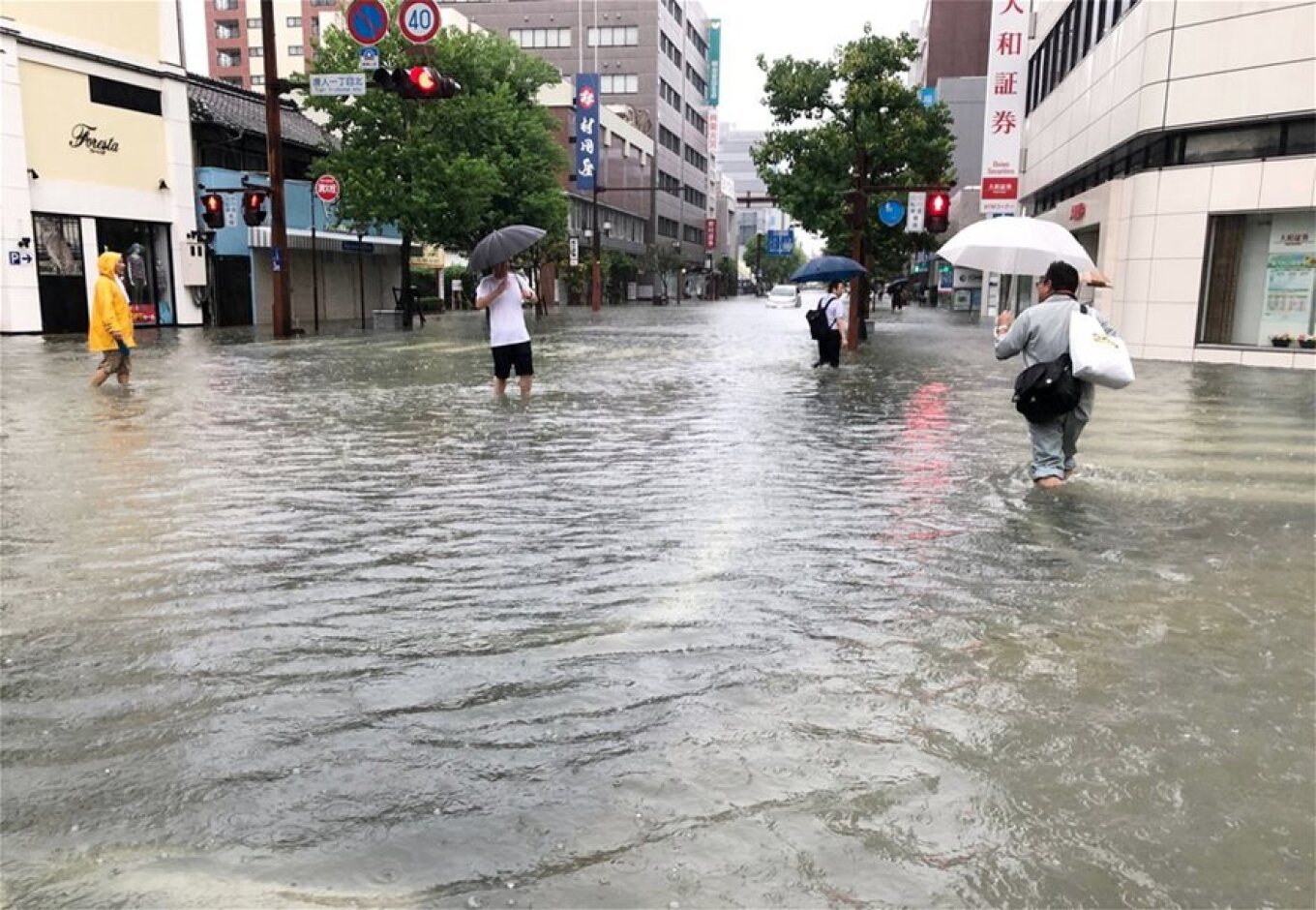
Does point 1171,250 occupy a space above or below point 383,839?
above

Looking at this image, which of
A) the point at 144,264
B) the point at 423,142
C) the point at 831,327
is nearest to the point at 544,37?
the point at 423,142

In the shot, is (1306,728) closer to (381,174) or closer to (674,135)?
(381,174)

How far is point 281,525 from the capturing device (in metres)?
6.29

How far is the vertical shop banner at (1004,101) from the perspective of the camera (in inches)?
1054

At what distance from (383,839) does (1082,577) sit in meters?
3.86

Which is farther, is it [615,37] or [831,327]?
[615,37]

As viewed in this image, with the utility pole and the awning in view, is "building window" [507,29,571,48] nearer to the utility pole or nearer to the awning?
the awning

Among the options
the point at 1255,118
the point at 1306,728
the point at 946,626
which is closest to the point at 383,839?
the point at 946,626

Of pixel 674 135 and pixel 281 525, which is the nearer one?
pixel 281 525

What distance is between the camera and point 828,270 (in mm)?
18016

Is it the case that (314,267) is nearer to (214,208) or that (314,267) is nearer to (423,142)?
(423,142)

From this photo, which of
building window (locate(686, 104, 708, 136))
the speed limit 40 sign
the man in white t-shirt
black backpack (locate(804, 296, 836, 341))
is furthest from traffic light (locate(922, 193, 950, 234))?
building window (locate(686, 104, 708, 136))

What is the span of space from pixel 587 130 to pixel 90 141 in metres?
36.2

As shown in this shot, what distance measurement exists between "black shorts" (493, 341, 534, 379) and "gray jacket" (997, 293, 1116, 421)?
6.10 meters
